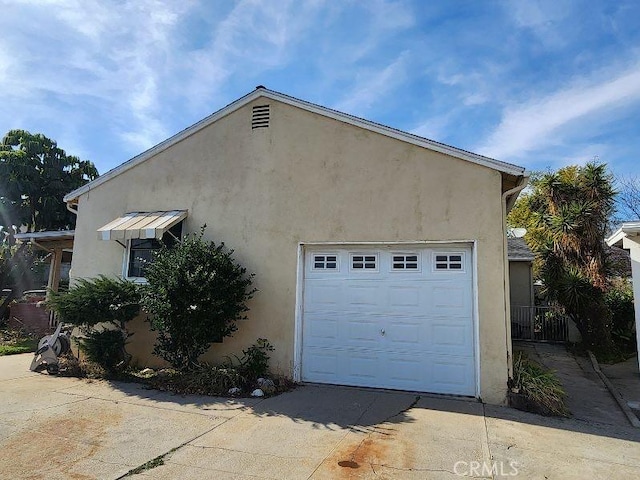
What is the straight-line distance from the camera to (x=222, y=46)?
329 inches

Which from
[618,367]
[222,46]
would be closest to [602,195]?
[618,367]

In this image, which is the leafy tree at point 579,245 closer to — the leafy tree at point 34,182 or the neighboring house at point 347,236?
the neighboring house at point 347,236

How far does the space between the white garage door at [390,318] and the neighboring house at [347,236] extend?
0.02 metres

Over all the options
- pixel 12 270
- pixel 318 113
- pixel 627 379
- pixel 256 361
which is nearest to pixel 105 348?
pixel 256 361

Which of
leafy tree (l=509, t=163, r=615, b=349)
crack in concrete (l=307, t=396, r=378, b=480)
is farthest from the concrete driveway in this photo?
leafy tree (l=509, t=163, r=615, b=349)

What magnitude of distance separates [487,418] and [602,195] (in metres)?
11.5

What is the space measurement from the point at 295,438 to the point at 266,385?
2244 mm

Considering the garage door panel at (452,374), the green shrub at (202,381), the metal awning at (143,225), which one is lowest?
the green shrub at (202,381)

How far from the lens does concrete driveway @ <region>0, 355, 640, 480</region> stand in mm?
4387

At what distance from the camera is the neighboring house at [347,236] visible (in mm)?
7285

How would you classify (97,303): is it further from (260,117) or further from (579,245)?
(579,245)

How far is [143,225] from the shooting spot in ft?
29.0

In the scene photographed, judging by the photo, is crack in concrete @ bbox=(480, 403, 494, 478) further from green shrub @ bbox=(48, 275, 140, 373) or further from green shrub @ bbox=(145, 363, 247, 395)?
green shrub @ bbox=(48, 275, 140, 373)

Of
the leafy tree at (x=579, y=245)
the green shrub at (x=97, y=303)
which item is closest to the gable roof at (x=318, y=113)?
the green shrub at (x=97, y=303)
